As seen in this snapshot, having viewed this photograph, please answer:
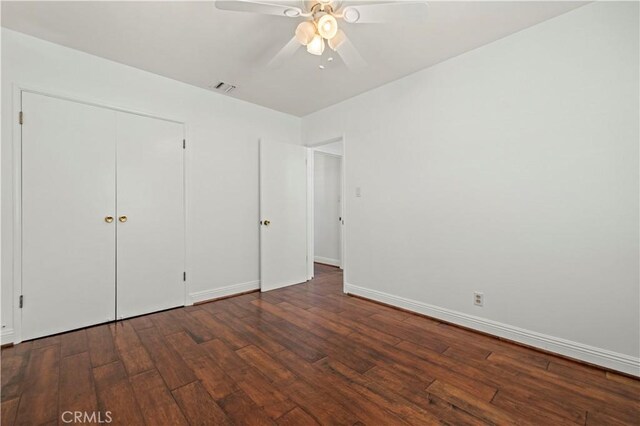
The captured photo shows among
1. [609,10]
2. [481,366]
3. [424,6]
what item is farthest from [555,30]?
[481,366]

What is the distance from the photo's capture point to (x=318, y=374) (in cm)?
181

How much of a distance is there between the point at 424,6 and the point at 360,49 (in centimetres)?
99

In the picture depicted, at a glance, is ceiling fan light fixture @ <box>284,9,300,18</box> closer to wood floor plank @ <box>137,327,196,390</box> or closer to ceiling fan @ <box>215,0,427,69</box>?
ceiling fan @ <box>215,0,427,69</box>

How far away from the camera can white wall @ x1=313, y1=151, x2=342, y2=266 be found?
18.1 ft

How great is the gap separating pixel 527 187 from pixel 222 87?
330 cm

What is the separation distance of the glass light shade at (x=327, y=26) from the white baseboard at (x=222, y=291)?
2955mm

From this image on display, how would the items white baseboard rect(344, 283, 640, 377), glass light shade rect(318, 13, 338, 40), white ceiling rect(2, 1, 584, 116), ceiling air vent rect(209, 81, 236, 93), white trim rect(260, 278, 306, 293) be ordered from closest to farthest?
glass light shade rect(318, 13, 338, 40)
white baseboard rect(344, 283, 640, 377)
white ceiling rect(2, 1, 584, 116)
ceiling air vent rect(209, 81, 236, 93)
white trim rect(260, 278, 306, 293)

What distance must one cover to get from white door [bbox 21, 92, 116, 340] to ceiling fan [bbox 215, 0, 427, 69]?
197 cm

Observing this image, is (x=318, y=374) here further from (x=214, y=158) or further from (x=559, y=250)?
(x=214, y=158)

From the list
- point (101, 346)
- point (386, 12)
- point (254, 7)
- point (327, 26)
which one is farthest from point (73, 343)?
point (386, 12)

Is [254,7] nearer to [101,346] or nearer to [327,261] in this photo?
[101,346]

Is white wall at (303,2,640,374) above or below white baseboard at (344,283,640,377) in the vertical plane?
above

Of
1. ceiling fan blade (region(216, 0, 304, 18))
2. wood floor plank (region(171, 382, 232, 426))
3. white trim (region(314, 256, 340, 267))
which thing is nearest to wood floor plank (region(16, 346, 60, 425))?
wood floor plank (region(171, 382, 232, 426))

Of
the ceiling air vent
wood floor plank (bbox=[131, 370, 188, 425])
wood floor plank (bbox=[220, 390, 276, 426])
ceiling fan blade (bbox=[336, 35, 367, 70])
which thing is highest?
the ceiling air vent
